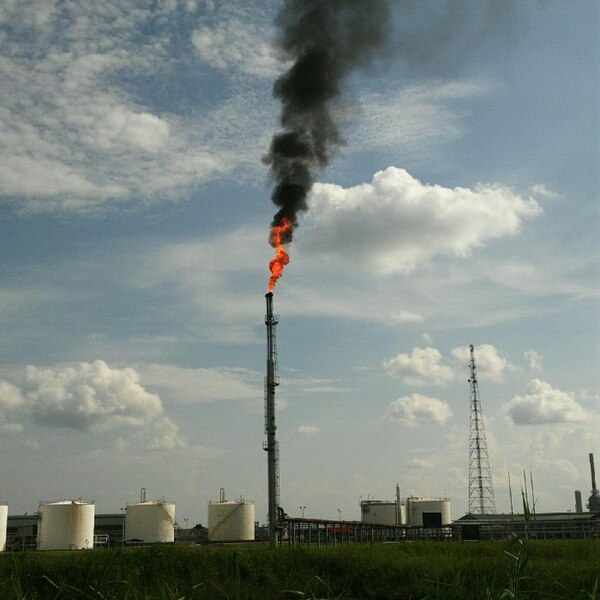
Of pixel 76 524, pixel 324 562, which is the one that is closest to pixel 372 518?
pixel 76 524

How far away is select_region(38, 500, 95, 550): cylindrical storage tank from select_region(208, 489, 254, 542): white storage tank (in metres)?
15.9

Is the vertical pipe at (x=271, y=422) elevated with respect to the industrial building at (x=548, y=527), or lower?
elevated

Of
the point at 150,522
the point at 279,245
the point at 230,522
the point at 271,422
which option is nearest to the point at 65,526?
the point at 150,522

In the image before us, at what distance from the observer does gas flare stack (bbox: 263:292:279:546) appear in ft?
213

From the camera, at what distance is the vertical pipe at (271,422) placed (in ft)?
213

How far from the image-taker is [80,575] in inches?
1013

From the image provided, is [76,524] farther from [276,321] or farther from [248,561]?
[248,561]

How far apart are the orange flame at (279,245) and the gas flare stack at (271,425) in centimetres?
358

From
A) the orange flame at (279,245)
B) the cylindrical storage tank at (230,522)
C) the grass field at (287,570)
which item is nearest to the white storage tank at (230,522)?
the cylindrical storage tank at (230,522)

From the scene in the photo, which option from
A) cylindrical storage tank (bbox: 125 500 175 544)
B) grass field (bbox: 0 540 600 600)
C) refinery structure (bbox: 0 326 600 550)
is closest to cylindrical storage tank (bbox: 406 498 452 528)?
refinery structure (bbox: 0 326 600 550)

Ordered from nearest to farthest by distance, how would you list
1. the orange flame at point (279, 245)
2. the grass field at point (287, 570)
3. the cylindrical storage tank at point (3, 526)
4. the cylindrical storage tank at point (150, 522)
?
the grass field at point (287, 570) → the orange flame at point (279, 245) → the cylindrical storage tank at point (3, 526) → the cylindrical storage tank at point (150, 522)

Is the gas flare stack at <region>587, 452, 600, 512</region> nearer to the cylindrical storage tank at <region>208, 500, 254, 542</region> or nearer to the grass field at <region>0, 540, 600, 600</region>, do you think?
the cylindrical storage tank at <region>208, 500, 254, 542</region>

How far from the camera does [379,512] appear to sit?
105m

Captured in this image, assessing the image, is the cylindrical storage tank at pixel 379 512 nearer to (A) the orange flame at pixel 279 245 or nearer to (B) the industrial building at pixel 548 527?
(B) the industrial building at pixel 548 527
